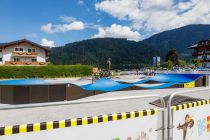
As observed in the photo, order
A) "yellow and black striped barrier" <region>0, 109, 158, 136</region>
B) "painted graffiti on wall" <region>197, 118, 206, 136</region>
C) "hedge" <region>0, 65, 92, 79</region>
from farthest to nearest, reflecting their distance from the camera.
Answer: "hedge" <region>0, 65, 92, 79</region>
"painted graffiti on wall" <region>197, 118, 206, 136</region>
"yellow and black striped barrier" <region>0, 109, 158, 136</region>

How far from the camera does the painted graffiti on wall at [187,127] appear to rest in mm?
5551

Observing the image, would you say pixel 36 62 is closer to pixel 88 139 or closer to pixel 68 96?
pixel 68 96

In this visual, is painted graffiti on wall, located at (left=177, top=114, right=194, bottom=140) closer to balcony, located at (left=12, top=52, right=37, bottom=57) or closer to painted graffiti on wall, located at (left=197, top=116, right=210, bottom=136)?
painted graffiti on wall, located at (left=197, top=116, right=210, bottom=136)

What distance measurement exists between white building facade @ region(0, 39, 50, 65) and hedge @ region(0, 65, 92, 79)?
38.0 feet

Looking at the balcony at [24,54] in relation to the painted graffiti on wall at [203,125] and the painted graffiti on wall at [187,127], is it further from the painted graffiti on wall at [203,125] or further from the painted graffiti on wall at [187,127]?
the painted graffiti on wall at [187,127]

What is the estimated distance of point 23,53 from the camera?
65062 mm

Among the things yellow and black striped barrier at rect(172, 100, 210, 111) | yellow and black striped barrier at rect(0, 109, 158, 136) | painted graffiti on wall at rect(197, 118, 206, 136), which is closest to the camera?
yellow and black striped barrier at rect(0, 109, 158, 136)

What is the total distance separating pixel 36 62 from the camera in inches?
2520

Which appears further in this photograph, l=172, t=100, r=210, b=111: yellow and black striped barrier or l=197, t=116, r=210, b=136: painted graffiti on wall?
l=197, t=116, r=210, b=136: painted graffiti on wall

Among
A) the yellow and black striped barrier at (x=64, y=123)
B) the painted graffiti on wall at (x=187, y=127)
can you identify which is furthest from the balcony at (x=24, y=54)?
the yellow and black striped barrier at (x=64, y=123)

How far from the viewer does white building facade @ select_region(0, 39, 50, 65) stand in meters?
63.4

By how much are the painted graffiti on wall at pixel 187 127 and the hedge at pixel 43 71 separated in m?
47.5

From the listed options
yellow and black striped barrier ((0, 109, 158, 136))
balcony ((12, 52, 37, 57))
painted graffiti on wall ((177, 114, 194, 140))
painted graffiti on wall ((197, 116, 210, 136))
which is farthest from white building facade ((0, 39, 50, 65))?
yellow and black striped barrier ((0, 109, 158, 136))

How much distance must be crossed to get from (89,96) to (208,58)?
8853 cm
